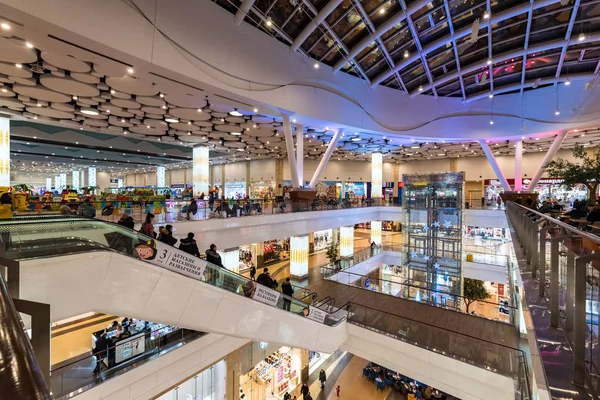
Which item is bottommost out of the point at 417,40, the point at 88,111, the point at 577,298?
the point at 577,298

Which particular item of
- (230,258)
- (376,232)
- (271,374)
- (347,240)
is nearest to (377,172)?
(376,232)

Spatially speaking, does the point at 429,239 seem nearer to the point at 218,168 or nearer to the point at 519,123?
the point at 519,123

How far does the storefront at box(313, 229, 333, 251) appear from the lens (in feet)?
89.4

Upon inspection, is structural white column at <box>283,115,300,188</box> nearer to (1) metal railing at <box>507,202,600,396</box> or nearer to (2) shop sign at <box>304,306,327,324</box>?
(2) shop sign at <box>304,306,327,324</box>

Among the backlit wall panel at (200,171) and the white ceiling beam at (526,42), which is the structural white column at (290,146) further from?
the white ceiling beam at (526,42)

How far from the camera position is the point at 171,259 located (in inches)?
221

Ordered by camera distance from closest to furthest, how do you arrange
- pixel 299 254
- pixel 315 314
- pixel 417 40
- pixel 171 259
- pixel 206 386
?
pixel 171 259
pixel 315 314
pixel 206 386
pixel 417 40
pixel 299 254

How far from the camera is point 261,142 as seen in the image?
2314cm

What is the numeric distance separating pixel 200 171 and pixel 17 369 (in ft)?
82.8

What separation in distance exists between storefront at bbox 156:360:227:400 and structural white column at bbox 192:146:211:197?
16407 mm

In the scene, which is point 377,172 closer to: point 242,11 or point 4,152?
point 242,11

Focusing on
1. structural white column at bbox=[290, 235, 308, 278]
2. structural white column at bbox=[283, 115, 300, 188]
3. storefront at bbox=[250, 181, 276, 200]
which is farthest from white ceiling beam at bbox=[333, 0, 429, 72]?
storefront at bbox=[250, 181, 276, 200]

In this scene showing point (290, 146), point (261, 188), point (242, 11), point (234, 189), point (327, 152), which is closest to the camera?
point (242, 11)

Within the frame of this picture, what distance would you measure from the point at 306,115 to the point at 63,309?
1248 centimetres
